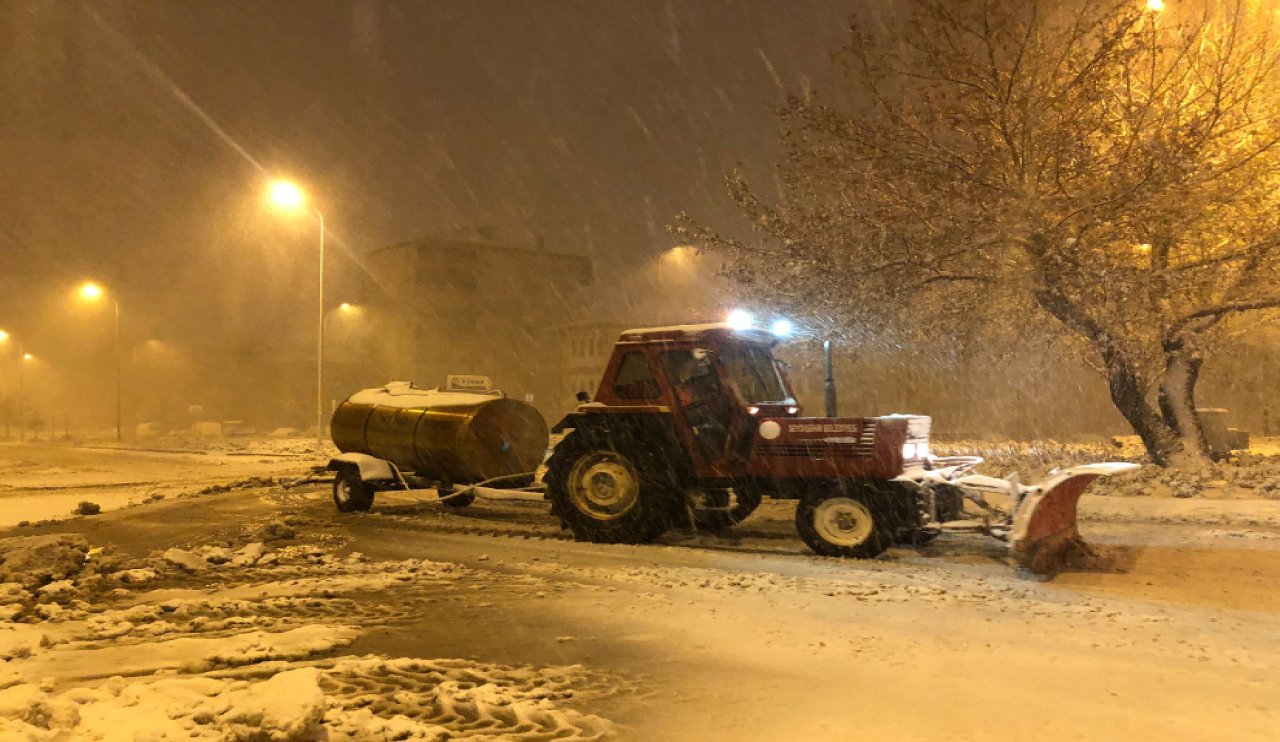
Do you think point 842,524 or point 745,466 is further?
point 745,466

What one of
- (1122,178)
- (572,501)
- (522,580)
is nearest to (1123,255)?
(1122,178)

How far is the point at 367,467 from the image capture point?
13297mm

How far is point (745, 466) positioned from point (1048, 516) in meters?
2.96

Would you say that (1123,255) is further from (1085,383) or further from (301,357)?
(301,357)

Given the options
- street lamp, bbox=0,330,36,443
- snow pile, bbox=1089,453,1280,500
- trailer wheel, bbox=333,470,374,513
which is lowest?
snow pile, bbox=1089,453,1280,500

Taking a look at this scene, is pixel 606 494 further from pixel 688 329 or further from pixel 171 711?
pixel 171 711

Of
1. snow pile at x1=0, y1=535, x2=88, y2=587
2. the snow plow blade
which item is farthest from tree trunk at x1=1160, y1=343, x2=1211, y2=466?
snow pile at x1=0, y1=535, x2=88, y2=587

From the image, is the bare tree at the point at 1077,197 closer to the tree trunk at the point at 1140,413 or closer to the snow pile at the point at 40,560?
the tree trunk at the point at 1140,413

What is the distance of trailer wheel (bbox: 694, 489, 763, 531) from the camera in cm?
1024

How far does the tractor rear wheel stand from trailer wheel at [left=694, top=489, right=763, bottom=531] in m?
0.40

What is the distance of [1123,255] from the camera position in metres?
16.2

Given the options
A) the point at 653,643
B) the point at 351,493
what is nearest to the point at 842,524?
the point at 653,643

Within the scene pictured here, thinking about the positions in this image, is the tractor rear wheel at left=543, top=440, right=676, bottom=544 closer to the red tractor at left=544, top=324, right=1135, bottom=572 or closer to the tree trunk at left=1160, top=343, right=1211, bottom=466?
the red tractor at left=544, top=324, right=1135, bottom=572

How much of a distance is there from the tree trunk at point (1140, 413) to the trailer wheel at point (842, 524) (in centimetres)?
1004
